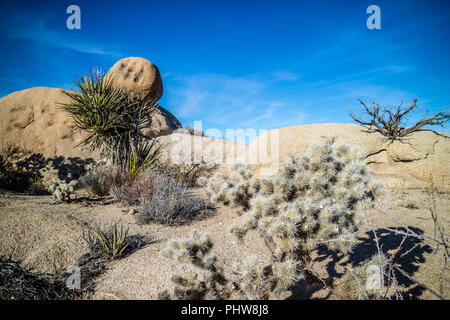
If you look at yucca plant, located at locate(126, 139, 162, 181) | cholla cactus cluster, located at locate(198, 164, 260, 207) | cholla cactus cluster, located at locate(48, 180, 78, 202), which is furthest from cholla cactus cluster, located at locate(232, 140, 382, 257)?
yucca plant, located at locate(126, 139, 162, 181)

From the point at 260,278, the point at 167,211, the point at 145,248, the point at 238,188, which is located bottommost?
the point at 145,248

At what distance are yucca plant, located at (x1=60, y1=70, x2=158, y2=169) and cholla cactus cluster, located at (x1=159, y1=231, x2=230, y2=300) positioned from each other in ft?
17.6

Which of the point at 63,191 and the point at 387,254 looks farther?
the point at 63,191

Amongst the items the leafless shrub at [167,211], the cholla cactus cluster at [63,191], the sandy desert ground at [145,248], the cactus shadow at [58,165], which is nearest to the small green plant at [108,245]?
the sandy desert ground at [145,248]

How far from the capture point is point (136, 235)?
3.97 metres

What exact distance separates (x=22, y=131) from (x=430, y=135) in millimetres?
17353

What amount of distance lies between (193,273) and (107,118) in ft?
20.6

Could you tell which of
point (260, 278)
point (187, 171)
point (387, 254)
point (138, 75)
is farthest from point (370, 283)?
point (138, 75)

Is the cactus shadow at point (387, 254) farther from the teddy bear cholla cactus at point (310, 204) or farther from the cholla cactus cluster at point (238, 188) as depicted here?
the cholla cactus cluster at point (238, 188)

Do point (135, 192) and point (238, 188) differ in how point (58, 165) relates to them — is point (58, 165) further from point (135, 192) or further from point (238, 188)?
point (238, 188)

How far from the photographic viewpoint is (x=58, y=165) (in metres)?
10.2

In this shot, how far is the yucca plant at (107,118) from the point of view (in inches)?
267

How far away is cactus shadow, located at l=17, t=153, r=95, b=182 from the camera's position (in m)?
9.84

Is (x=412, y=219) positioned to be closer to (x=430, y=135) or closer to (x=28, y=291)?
(x=430, y=135)
